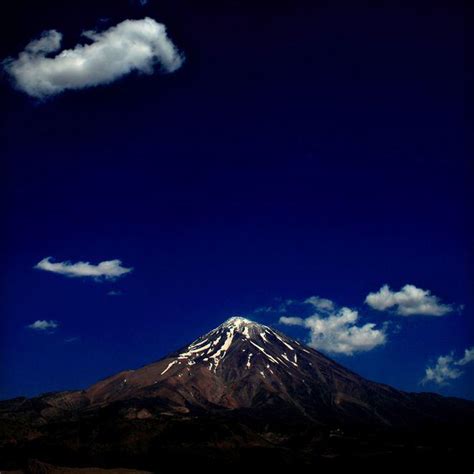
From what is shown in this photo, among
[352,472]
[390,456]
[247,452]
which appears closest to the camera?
[352,472]

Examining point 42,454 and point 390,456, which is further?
point 42,454

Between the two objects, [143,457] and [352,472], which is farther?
[143,457]

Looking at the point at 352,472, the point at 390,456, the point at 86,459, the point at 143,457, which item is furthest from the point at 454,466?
the point at 86,459

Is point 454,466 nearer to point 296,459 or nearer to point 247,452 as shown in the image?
point 296,459

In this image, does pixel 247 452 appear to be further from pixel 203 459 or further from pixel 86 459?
pixel 86 459

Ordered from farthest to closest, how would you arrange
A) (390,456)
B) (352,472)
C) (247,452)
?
(247,452) → (390,456) → (352,472)

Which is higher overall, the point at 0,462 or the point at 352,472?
the point at 0,462

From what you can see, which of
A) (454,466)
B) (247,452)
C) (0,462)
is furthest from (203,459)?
(454,466)

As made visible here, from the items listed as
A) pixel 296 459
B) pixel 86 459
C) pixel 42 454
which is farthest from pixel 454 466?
pixel 42 454
